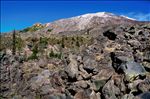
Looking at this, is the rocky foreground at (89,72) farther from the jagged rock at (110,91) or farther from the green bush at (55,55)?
the green bush at (55,55)

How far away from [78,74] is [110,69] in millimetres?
3650

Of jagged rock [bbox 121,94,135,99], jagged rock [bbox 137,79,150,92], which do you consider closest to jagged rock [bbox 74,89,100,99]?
jagged rock [bbox 121,94,135,99]

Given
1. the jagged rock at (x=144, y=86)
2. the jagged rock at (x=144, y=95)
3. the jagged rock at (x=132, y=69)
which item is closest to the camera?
the jagged rock at (x=144, y=95)

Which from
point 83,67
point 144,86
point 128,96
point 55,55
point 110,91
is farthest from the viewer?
point 55,55

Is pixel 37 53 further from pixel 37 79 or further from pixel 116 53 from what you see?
pixel 116 53

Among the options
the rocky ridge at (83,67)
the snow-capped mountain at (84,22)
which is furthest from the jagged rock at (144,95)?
the snow-capped mountain at (84,22)

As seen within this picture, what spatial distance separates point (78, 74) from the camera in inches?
1623

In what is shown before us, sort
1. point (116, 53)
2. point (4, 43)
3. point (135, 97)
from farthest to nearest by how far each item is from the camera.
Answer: point (4, 43) → point (116, 53) → point (135, 97)

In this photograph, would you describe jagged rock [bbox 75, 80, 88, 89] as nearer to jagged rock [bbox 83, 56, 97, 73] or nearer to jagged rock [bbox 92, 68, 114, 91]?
jagged rock [bbox 92, 68, 114, 91]

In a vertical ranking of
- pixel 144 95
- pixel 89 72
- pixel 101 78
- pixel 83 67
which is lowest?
pixel 144 95

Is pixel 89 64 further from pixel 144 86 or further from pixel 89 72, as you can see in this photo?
pixel 144 86

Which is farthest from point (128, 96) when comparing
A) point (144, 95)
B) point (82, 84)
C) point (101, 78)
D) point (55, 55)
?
point (55, 55)

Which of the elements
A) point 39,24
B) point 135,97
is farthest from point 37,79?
point 39,24

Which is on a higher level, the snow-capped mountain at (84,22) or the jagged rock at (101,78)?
→ the snow-capped mountain at (84,22)
